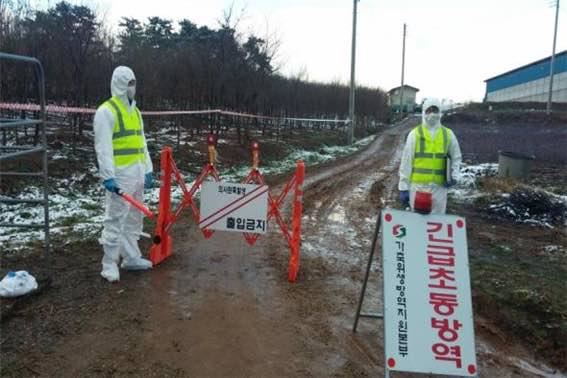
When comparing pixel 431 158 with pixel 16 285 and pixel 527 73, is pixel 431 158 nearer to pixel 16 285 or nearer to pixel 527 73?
pixel 16 285

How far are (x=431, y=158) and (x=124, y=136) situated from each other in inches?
130

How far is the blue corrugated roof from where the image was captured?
55.2 metres

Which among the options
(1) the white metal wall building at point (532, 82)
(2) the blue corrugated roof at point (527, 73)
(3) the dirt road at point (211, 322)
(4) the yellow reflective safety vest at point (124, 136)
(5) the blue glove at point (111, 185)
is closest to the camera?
(3) the dirt road at point (211, 322)

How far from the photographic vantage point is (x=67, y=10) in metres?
13.2

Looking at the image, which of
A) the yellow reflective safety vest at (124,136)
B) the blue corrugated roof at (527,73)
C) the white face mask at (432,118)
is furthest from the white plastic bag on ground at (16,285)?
the blue corrugated roof at (527,73)

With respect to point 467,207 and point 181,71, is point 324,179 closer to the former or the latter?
point 467,207

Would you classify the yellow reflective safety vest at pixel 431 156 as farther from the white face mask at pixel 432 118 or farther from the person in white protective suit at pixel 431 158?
the white face mask at pixel 432 118

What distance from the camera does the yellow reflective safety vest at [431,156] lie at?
546cm

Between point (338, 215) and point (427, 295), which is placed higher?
point (427, 295)

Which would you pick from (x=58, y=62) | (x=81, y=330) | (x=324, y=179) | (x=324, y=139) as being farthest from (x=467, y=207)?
(x=324, y=139)

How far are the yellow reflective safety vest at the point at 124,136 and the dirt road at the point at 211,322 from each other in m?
1.32

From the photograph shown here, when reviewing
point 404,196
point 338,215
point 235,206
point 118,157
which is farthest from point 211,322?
point 338,215

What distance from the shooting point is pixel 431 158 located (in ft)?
17.9

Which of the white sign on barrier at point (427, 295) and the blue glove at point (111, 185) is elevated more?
the blue glove at point (111, 185)
